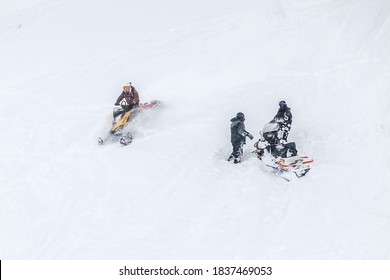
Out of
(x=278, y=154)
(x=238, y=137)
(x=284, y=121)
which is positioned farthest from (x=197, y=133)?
(x=278, y=154)

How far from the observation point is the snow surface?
1003 centimetres

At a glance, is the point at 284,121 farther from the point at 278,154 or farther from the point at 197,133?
the point at 197,133

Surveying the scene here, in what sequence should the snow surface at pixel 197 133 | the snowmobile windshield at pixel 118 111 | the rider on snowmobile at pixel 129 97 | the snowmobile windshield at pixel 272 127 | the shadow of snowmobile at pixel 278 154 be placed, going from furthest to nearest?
the rider on snowmobile at pixel 129 97
the snowmobile windshield at pixel 118 111
the snowmobile windshield at pixel 272 127
the shadow of snowmobile at pixel 278 154
the snow surface at pixel 197 133

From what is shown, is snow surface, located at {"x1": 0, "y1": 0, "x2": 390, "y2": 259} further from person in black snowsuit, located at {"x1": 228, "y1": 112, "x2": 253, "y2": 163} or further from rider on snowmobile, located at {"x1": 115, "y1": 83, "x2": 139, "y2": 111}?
rider on snowmobile, located at {"x1": 115, "y1": 83, "x2": 139, "y2": 111}

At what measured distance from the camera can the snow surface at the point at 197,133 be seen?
10.0 meters

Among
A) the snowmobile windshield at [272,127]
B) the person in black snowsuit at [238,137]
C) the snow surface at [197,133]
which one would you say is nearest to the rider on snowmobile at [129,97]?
the snow surface at [197,133]

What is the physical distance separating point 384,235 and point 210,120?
7.00 meters

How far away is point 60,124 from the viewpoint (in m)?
16.1

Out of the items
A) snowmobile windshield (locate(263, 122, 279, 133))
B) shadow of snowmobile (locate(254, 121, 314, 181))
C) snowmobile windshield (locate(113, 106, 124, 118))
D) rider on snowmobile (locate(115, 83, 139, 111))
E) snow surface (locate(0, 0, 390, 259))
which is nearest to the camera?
snow surface (locate(0, 0, 390, 259))

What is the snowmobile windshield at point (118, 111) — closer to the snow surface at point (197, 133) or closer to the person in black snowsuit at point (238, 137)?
the snow surface at point (197, 133)

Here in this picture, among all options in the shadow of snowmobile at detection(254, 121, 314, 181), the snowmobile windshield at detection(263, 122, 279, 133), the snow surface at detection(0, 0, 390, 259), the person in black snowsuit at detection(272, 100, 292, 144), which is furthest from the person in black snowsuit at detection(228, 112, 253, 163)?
the person in black snowsuit at detection(272, 100, 292, 144)

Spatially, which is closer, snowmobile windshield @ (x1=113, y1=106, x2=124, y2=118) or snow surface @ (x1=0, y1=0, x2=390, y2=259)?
snow surface @ (x1=0, y1=0, x2=390, y2=259)

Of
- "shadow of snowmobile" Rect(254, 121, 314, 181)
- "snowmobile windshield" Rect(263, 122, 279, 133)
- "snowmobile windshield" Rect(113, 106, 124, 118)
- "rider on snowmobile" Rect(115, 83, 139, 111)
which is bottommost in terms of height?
"shadow of snowmobile" Rect(254, 121, 314, 181)

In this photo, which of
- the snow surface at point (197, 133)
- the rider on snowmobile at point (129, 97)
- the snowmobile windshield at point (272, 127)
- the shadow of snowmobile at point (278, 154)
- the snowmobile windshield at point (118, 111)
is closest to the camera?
the snow surface at point (197, 133)
